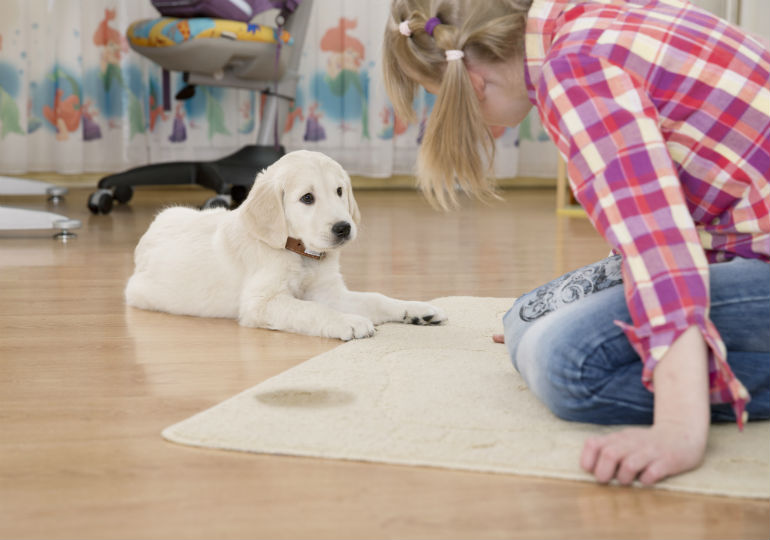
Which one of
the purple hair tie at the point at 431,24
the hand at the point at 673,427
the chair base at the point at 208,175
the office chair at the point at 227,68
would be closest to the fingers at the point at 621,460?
the hand at the point at 673,427

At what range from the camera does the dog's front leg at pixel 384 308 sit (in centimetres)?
167

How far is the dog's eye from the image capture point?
1.67 meters

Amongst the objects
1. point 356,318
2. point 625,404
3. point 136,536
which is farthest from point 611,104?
point 356,318

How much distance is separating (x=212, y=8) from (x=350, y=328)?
2247 millimetres

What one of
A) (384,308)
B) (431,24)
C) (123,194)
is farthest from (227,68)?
(431,24)

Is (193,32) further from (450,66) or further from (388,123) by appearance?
(450,66)

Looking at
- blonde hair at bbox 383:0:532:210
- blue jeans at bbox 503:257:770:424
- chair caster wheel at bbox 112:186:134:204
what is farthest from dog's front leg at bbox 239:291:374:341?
chair caster wheel at bbox 112:186:134:204

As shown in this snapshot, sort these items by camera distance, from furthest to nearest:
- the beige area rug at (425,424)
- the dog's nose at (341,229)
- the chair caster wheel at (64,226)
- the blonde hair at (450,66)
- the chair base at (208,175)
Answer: the chair base at (208,175) < the chair caster wheel at (64,226) < the dog's nose at (341,229) < the blonde hair at (450,66) < the beige area rug at (425,424)

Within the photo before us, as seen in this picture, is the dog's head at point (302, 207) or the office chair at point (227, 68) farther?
the office chair at point (227, 68)

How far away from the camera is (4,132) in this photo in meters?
4.18

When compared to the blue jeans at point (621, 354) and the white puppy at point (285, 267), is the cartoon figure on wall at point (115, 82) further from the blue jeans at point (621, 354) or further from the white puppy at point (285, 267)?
the blue jeans at point (621, 354)

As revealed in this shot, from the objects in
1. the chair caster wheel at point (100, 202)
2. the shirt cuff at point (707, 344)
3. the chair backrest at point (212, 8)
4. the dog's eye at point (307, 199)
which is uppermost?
the chair backrest at point (212, 8)

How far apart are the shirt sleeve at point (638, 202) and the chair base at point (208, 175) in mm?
2614

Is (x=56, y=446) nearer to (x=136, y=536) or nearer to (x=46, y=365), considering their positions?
(x=136, y=536)
